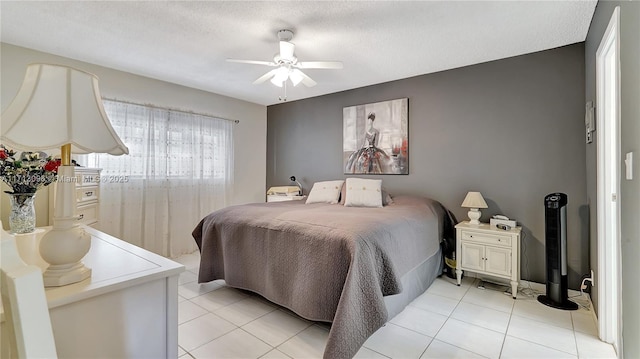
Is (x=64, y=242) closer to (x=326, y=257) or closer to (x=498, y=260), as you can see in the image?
(x=326, y=257)

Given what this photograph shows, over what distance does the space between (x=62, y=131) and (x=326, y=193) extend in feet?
9.94

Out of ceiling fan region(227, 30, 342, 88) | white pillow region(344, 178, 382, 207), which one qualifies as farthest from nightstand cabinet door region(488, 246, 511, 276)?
ceiling fan region(227, 30, 342, 88)

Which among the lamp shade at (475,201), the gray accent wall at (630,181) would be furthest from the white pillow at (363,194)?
the gray accent wall at (630,181)

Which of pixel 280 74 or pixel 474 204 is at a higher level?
pixel 280 74

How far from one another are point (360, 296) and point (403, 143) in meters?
2.36

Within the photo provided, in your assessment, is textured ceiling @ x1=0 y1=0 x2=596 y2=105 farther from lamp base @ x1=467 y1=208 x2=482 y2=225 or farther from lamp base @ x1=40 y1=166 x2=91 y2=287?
lamp base @ x1=40 y1=166 x2=91 y2=287

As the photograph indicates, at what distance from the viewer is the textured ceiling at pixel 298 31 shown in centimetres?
210

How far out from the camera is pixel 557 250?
7.93ft

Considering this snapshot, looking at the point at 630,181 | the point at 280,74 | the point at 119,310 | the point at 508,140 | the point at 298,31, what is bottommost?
the point at 119,310

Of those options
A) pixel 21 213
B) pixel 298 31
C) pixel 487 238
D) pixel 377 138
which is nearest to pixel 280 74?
pixel 298 31

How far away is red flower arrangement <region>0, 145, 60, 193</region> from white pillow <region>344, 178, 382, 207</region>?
2.54 meters

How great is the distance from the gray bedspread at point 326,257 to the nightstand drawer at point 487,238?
27cm

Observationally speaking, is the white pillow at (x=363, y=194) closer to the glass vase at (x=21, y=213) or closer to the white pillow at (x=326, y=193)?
the white pillow at (x=326, y=193)

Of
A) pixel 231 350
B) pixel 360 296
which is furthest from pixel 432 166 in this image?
pixel 231 350
